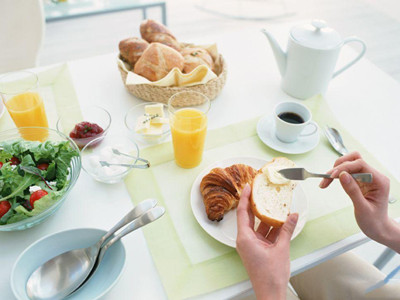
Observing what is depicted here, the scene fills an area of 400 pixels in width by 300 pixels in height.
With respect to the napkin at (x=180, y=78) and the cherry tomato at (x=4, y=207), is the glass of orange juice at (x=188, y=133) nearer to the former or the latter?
the napkin at (x=180, y=78)

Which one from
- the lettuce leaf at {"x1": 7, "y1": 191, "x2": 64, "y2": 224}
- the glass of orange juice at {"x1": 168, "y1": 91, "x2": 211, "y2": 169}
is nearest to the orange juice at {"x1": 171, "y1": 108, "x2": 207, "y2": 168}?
the glass of orange juice at {"x1": 168, "y1": 91, "x2": 211, "y2": 169}

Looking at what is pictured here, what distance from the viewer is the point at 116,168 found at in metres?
0.89

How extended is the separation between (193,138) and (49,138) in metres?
0.41

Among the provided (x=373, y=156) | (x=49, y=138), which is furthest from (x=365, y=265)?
(x=49, y=138)

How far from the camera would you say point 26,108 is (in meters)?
0.96

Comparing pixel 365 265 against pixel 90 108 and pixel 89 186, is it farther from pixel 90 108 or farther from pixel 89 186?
pixel 90 108

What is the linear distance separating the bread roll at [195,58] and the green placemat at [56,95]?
0.41m

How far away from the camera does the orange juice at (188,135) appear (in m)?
0.89

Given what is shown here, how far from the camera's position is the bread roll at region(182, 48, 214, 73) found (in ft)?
3.75

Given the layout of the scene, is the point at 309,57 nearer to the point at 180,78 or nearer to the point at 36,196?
the point at 180,78

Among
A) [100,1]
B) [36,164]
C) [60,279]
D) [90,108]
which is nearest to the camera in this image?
[60,279]

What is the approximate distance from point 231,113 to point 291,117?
8.5 inches

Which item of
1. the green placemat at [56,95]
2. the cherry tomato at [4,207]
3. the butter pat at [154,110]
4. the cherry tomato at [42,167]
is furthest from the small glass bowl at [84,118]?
the cherry tomato at [4,207]

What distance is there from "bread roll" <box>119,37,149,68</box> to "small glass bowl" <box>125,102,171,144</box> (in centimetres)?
20
